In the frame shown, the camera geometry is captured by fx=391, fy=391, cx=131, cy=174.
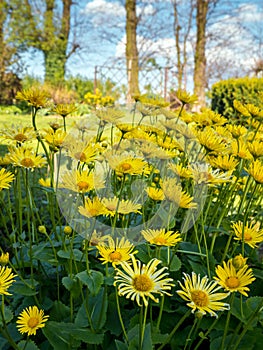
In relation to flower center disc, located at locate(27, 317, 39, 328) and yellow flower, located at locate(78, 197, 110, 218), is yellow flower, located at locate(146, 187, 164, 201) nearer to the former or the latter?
yellow flower, located at locate(78, 197, 110, 218)

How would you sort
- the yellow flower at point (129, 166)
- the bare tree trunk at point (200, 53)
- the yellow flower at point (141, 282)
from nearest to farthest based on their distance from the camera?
1. the yellow flower at point (141, 282)
2. the yellow flower at point (129, 166)
3. the bare tree trunk at point (200, 53)

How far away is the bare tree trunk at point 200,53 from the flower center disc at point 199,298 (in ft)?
30.3

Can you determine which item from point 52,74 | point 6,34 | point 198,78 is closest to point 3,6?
point 6,34

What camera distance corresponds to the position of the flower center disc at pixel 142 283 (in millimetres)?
613

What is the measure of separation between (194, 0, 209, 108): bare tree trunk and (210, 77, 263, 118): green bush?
2.90 metres

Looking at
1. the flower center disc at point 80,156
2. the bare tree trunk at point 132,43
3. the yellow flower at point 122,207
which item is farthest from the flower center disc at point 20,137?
the bare tree trunk at point 132,43

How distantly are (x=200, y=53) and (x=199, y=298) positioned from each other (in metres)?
9.76


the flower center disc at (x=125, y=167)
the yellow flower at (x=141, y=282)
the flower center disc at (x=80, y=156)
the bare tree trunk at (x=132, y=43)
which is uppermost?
the bare tree trunk at (x=132, y=43)

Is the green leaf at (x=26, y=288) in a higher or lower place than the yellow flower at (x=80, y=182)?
lower

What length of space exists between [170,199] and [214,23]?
37.0 feet

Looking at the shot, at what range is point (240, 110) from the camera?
1247 mm

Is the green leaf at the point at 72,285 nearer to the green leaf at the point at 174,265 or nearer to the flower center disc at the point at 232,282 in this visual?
the green leaf at the point at 174,265

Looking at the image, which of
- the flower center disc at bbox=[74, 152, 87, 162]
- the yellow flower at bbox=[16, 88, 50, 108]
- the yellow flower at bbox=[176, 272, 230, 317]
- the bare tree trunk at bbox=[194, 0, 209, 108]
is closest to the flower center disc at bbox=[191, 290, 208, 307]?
the yellow flower at bbox=[176, 272, 230, 317]

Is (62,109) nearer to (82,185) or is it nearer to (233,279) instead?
(82,185)
